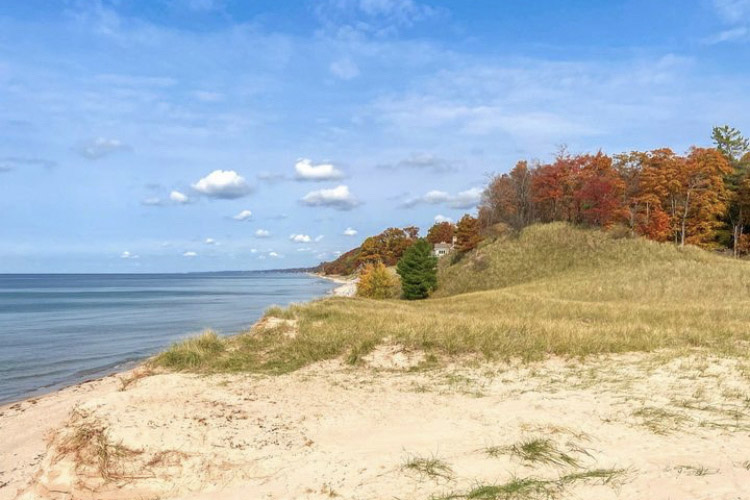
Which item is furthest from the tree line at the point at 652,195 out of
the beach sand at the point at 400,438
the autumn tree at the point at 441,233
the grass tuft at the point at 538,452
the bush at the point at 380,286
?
the autumn tree at the point at 441,233

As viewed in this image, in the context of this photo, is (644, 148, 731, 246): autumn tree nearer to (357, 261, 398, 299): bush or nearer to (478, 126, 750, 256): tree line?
(478, 126, 750, 256): tree line

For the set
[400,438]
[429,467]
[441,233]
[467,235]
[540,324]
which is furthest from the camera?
[441,233]

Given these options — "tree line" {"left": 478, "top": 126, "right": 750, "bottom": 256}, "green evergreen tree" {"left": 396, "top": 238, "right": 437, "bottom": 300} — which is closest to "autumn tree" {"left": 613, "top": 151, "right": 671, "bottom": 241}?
"tree line" {"left": 478, "top": 126, "right": 750, "bottom": 256}

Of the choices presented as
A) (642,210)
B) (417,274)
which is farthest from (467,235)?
(642,210)

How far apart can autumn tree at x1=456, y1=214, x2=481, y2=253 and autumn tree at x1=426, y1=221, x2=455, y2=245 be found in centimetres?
7026

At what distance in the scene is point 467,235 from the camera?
215 ft

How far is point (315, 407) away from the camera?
9812mm

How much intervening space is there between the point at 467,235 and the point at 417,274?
1541cm

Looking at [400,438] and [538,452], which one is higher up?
[538,452]

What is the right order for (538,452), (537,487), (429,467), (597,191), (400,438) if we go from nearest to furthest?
(537,487) < (429,467) < (538,452) < (400,438) < (597,191)

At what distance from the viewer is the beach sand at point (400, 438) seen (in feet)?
20.2

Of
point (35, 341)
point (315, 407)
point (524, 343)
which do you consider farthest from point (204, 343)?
point (35, 341)

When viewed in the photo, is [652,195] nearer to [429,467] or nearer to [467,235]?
[467,235]

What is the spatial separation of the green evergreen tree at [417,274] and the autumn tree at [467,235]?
42.7ft
